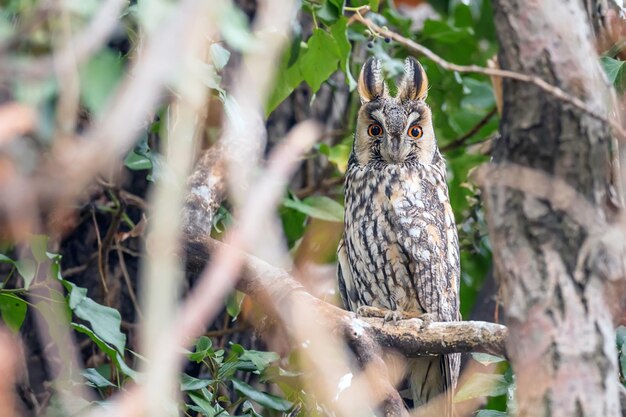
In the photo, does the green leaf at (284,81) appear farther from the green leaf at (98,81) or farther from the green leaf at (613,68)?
the green leaf at (98,81)

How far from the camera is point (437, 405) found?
2906 mm

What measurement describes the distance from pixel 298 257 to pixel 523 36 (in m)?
1.94

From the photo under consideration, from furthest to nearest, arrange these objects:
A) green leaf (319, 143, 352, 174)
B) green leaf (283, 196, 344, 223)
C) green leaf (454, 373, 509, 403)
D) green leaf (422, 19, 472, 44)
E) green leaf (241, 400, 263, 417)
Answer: green leaf (422, 19, 472, 44) → green leaf (319, 143, 352, 174) → green leaf (283, 196, 344, 223) → green leaf (241, 400, 263, 417) → green leaf (454, 373, 509, 403)

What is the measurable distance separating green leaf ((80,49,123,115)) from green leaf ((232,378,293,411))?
1128 millimetres

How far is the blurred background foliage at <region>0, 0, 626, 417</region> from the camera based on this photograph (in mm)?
2250

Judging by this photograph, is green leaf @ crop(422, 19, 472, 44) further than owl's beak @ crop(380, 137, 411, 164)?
Yes

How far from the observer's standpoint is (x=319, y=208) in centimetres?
322

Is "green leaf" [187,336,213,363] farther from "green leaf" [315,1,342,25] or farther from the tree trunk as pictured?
"green leaf" [315,1,342,25]

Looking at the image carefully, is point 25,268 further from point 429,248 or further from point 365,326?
point 429,248

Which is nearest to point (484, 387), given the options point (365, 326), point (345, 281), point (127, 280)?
point (365, 326)

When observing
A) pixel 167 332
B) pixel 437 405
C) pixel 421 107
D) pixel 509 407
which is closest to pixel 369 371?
pixel 509 407

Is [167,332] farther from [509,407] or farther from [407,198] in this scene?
[407,198]

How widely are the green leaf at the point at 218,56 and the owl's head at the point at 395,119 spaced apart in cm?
79

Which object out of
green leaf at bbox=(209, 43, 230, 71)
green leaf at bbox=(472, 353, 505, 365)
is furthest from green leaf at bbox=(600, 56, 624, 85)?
green leaf at bbox=(209, 43, 230, 71)
